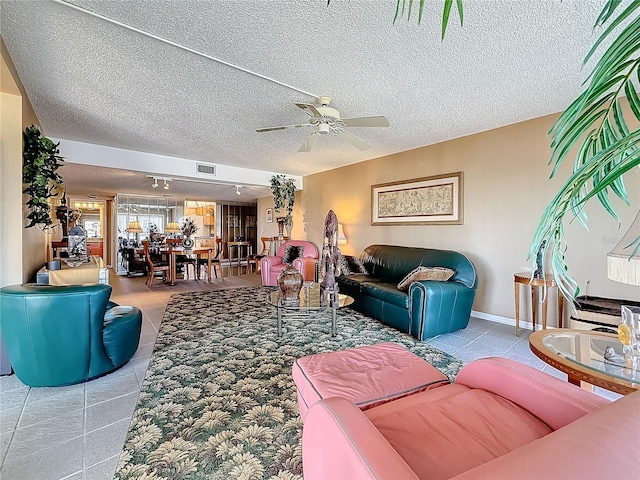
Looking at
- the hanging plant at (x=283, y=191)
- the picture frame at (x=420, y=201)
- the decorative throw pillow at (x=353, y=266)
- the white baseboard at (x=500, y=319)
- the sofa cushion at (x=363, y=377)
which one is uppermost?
the hanging plant at (x=283, y=191)

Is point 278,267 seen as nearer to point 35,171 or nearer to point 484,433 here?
point 35,171

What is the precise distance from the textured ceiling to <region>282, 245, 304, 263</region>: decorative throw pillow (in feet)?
9.10

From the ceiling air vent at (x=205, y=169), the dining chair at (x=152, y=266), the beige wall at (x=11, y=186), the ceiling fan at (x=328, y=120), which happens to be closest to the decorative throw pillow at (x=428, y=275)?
the ceiling fan at (x=328, y=120)

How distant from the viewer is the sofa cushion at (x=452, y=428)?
3.23 feet

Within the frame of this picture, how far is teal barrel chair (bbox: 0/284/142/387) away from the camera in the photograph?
2.08 metres

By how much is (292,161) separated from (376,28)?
12.8ft

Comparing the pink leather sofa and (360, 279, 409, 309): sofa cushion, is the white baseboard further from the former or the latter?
the pink leather sofa

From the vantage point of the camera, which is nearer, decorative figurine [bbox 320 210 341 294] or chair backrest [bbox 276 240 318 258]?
decorative figurine [bbox 320 210 341 294]

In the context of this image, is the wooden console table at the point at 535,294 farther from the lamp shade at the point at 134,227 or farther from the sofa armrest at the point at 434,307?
the lamp shade at the point at 134,227

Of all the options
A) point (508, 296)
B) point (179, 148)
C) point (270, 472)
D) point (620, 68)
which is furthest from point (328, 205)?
point (620, 68)

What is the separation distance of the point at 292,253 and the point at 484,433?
207 inches

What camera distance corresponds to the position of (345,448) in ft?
2.73

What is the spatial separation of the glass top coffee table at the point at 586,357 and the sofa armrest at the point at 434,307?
1259 mm

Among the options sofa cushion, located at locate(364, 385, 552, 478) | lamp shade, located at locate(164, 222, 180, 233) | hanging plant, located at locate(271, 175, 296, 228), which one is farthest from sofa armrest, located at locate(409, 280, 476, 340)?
lamp shade, located at locate(164, 222, 180, 233)
